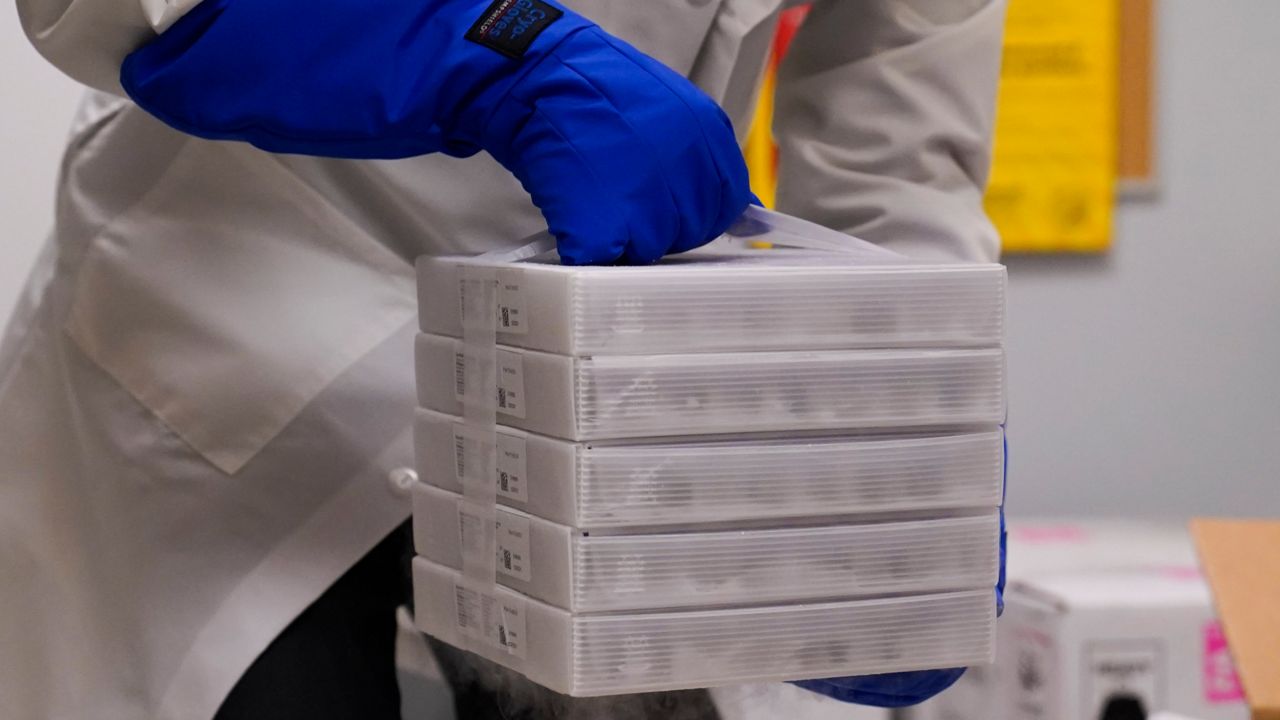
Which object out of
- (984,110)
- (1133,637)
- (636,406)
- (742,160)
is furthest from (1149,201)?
(636,406)

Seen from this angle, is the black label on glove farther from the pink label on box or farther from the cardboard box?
the pink label on box

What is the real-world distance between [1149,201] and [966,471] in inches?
61.1

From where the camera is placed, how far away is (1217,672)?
1629 mm

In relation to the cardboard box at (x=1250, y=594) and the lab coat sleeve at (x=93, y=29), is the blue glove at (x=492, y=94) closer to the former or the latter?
the lab coat sleeve at (x=93, y=29)

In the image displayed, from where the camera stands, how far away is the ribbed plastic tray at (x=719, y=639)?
646 mm

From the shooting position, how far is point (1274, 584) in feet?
3.29

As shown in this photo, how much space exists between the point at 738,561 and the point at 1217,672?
1169 millimetres

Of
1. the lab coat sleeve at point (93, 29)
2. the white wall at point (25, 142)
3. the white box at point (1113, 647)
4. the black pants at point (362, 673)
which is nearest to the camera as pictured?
the lab coat sleeve at point (93, 29)

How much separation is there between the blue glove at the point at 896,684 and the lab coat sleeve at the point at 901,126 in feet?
0.95

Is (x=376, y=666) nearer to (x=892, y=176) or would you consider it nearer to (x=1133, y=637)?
(x=892, y=176)

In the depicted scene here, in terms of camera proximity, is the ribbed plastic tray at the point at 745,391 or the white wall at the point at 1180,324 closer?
the ribbed plastic tray at the point at 745,391

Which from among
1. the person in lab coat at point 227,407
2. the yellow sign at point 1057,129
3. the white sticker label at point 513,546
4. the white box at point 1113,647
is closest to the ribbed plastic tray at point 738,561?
the white sticker label at point 513,546

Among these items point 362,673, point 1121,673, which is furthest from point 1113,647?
point 362,673

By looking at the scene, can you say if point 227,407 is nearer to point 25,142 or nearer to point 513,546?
point 513,546
